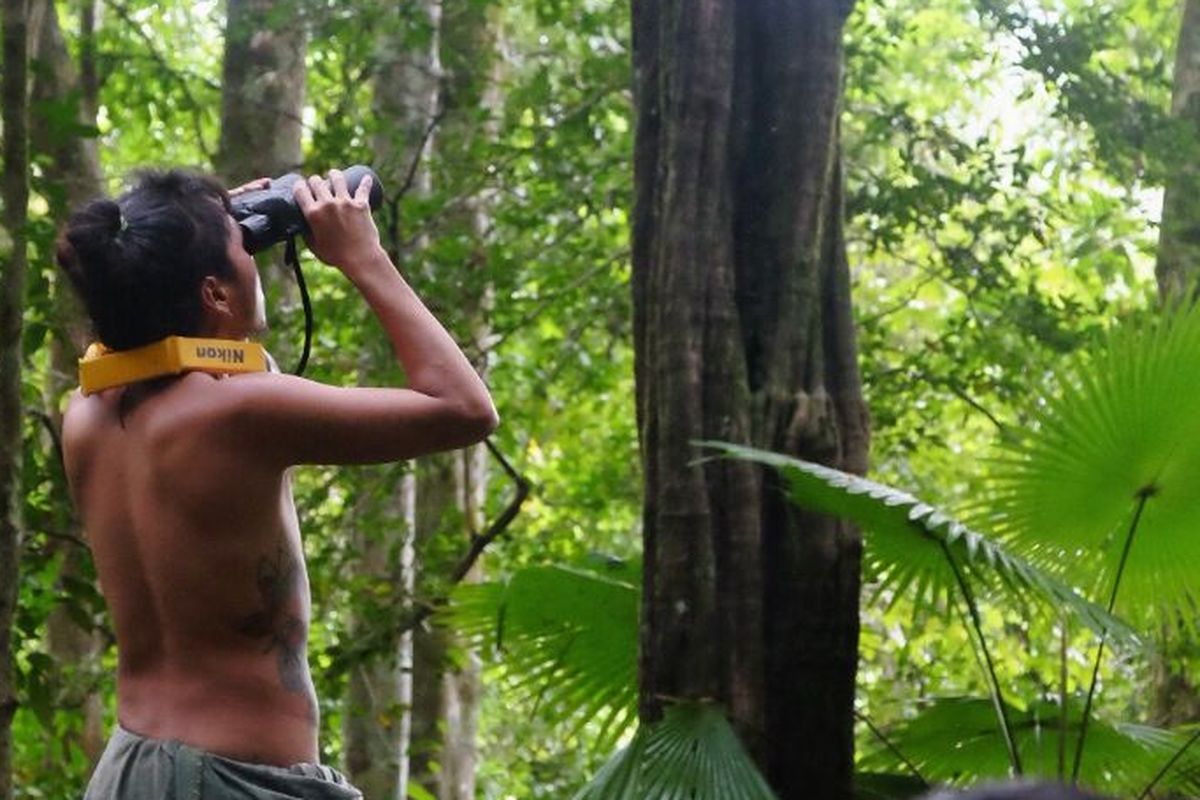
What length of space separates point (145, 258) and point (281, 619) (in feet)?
1.56

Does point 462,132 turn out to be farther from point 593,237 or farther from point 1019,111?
point 1019,111

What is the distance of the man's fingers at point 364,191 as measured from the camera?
2326mm

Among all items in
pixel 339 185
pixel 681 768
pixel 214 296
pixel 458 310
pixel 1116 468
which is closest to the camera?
pixel 214 296

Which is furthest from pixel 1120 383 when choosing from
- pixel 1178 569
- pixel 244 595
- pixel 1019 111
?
pixel 1019 111

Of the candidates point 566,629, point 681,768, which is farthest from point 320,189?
point 566,629

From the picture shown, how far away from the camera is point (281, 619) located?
2.24m

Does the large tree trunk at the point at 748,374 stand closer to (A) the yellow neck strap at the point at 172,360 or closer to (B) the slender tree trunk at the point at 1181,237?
(A) the yellow neck strap at the point at 172,360

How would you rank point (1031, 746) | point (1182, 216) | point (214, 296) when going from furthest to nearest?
1. point (1182, 216)
2. point (1031, 746)
3. point (214, 296)

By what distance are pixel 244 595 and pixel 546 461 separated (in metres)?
9.06

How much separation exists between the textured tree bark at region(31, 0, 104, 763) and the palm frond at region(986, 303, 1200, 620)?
→ 2835 mm

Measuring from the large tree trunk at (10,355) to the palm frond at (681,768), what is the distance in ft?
4.24

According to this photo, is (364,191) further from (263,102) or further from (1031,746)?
(263,102)

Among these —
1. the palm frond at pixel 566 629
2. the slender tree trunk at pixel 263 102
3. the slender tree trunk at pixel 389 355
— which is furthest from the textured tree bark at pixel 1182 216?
the slender tree trunk at pixel 263 102

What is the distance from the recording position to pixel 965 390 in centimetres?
632
